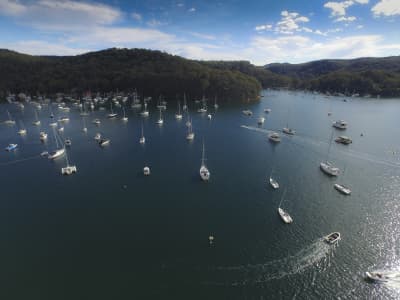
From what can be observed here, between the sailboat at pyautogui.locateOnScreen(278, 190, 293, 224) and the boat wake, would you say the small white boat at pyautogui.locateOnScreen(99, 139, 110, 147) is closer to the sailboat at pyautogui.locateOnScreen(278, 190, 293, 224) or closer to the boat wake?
the sailboat at pyautogui.locateOnScreen(278, 190, 293, 224)

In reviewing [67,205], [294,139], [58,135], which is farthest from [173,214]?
[58,135]

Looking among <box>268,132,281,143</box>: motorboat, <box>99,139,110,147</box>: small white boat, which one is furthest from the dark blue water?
<box>268,132,281,143</box>: motorboat

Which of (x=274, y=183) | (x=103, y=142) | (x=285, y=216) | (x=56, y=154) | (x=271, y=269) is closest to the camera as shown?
(x=271, y=269)

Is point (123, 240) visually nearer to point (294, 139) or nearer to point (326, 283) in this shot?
point (326, 283)

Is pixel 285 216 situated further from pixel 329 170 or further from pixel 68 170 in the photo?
pixel 68 170

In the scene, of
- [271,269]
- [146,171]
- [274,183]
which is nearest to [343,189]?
[274,183]

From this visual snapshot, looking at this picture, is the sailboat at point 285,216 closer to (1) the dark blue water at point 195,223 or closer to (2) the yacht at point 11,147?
(1) the dark blue water at point 195,223

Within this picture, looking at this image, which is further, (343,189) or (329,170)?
(329,170)
